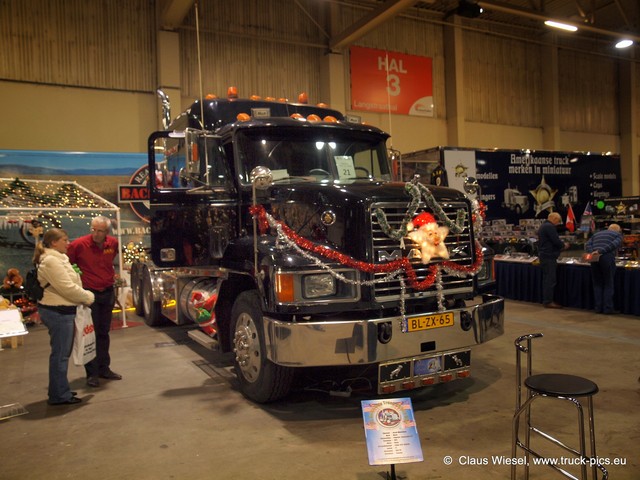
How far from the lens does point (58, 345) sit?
4727 mm

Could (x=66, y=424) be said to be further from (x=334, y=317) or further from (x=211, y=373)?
(x=334, y=317)

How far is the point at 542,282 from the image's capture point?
31.0 feet

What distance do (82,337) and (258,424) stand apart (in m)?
1.92

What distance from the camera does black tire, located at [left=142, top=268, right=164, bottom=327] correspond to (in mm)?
8297

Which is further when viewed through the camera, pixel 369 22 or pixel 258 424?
pixel 369 22

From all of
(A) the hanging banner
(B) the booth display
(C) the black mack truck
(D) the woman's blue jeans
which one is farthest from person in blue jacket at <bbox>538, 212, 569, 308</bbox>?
(A) the hanging banner

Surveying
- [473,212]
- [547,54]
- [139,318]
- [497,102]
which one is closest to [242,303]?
[473,212]

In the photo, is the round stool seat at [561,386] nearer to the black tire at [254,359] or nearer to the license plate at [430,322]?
the license plate at [430,322]

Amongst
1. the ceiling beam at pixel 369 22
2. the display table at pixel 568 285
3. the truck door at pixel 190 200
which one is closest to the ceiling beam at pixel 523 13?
the ceiling beam at pixel 369 22

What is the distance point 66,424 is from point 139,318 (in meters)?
5.00

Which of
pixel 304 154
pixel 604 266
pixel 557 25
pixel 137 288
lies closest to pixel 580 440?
pixel 304 154

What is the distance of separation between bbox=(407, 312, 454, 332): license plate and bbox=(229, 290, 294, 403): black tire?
1094mm

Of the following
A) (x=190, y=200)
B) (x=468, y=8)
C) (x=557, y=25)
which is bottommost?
(x=190, y=200)

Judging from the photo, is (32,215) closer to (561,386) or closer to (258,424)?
(258,424)
